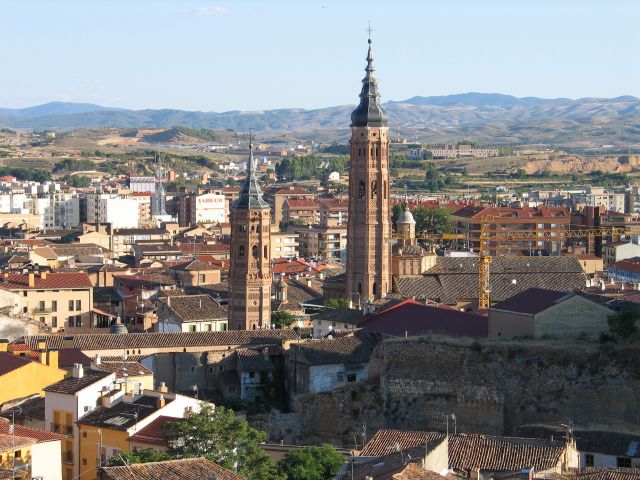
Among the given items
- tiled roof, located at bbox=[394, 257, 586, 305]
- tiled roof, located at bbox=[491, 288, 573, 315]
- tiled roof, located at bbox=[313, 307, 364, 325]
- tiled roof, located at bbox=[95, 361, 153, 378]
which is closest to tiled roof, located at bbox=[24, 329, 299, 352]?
tiled roof, located at bbox=[313, 307, 364, 325]

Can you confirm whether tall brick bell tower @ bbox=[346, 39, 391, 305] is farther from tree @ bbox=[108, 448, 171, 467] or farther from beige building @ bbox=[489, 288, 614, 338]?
tree @ bbox=[108, 448, 171, 467]

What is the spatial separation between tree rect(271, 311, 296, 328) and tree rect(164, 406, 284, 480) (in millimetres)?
22864

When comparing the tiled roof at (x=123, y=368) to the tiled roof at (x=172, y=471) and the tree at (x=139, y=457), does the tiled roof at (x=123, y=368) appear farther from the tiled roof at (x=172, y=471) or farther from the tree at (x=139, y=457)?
the tiled roof at (x=172, y=471)

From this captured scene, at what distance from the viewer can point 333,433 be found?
34.1m

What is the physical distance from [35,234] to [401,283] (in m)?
37.5

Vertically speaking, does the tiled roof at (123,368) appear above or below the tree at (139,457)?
below

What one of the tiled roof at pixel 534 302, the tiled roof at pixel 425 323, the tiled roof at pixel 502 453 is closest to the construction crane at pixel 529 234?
the tiled roof at pixel 425 323

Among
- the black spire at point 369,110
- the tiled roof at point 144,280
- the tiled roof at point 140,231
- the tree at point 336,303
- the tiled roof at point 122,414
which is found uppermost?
the black spire at point 369,110

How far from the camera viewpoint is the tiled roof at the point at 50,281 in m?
51.1

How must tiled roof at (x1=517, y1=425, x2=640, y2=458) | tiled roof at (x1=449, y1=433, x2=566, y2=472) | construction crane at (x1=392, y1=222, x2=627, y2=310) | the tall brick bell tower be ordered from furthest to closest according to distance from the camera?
construction crane at (x1=392, y1=222, x2=627, y2=310)
the tall brick bell tower
tiled roof at (x1=517, y1=425, x2=640, y2=458)
tiled roof at (x1=449, y1=433, x2=566, y2=472)

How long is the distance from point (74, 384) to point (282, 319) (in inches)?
767

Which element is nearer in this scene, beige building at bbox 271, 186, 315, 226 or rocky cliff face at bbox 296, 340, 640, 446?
rocky cliff face at bbox 296, 340, 640, 446

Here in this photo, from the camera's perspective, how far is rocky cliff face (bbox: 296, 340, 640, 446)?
1276 inches

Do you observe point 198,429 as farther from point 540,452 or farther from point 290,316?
point 290,316
